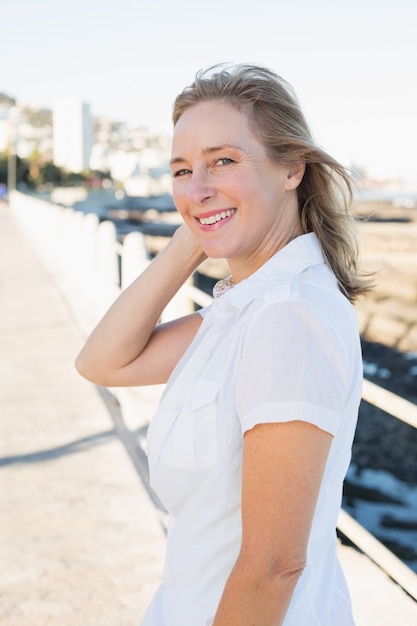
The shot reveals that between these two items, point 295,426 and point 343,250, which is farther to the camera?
point 343,250

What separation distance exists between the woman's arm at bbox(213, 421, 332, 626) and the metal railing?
1.00 m

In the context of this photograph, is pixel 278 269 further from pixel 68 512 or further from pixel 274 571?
pixel 68 512

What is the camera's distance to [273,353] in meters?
1.11

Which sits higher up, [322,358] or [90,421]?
[322,358]

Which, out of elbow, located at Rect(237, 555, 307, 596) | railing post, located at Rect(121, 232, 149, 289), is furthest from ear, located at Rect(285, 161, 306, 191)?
railing post, located at Rect(121, 232, 149, 289)

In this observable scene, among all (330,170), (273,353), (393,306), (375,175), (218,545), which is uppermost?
(330,170)

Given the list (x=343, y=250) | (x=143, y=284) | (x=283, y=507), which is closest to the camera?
(x=283, y=507)

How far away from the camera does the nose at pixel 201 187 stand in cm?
140

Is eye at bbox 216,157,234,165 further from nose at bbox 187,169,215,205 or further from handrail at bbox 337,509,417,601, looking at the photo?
handrail at bbox 337,509,417,601

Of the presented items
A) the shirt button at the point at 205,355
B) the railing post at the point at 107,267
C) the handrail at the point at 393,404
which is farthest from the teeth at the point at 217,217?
the railing post at the point at 107,267

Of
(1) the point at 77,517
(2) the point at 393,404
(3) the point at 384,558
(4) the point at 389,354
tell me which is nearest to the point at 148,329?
(2) the point at 393,404

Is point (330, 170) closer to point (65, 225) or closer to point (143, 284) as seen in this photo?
point (143, 284)

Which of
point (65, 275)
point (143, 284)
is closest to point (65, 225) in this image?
point (65, 275)

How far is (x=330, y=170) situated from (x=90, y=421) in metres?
3.99
